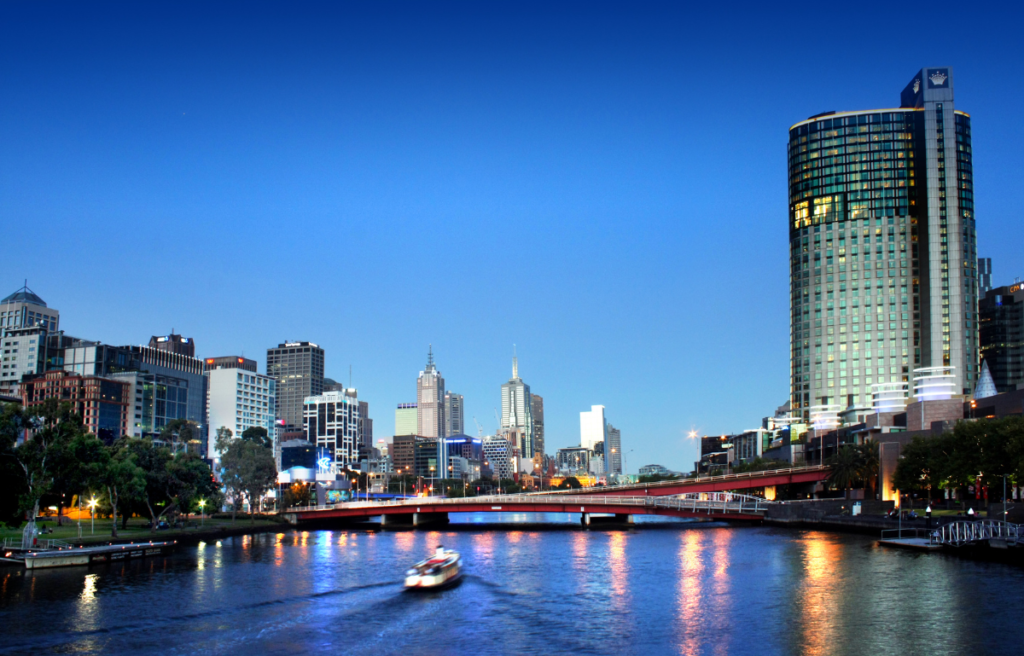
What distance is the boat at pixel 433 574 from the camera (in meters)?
79.0

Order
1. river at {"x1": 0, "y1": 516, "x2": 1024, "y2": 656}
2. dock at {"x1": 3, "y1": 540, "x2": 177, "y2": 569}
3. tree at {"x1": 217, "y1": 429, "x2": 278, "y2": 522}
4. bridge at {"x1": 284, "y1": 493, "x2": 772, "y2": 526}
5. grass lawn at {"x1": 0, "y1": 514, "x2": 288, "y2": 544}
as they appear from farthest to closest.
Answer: tree at {"x1": 217, "y1": 429, "x2": 278, "y2": 522}
bridge at {"x1": 284, "y1": 493, "x2": 772, "y2": 526}
grass lawn at {"x1": 0, "y1": 514, "x2": 288, "y2": 544}
dock at {"x1": 3, "y1": 540, "x2": 177, "y2": 569}
river at {"x1": 0, "y1": 516, "x2": 1024, "y2": 656}

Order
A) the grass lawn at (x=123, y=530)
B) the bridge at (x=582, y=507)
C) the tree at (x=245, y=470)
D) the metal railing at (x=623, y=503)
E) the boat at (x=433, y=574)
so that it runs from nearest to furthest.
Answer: the boat at (x=433, y=574) < the grass lawn at (x=123, y=530) < the bridge at (x=582, y=507) < the metal railing at (x=623, y=503) < the tree at (x=245, y=470)

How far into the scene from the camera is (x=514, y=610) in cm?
6906

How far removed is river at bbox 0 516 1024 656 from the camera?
2197 inches

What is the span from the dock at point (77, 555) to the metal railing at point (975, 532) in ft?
289

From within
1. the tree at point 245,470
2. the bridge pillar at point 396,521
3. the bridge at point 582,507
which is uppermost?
the tree at point 245,470

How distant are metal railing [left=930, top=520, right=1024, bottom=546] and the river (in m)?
5.48

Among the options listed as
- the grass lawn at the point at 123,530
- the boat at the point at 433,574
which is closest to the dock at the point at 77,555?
the grass lawn at the point at 123,530

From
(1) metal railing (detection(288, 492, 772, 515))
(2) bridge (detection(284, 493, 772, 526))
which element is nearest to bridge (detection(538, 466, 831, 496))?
(2) bridge (detection(284, 493, 772, 526))

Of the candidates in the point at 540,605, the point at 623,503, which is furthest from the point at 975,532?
the point at 623,503

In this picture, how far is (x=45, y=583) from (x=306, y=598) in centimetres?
2393

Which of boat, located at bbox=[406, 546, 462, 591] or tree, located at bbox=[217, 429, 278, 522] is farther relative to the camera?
tree, located at bbox=[217, 429, 278, 522]

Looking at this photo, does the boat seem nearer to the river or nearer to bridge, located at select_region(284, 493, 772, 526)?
the river

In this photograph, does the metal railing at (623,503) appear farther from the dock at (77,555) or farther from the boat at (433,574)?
the boat at (433,574)
